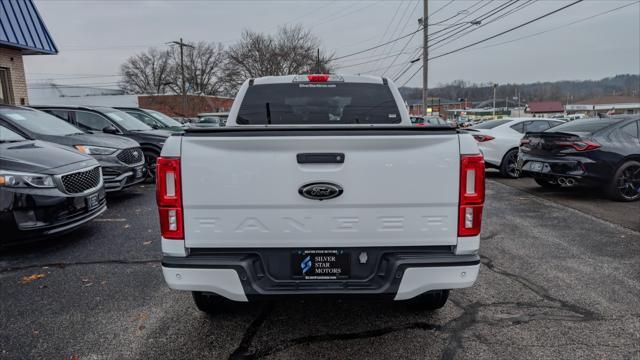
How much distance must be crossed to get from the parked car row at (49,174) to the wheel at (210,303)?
103 inches

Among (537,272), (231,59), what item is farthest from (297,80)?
(231,59)

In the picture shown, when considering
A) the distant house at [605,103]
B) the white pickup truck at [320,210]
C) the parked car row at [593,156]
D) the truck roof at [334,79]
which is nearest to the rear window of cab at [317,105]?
the truck roof at [334,79]

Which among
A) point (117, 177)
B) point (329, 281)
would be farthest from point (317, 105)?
point (117, 177)

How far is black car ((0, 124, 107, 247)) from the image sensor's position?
443 cm

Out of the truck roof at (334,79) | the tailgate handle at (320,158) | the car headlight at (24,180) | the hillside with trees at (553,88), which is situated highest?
the hillside with trees at (553,88)

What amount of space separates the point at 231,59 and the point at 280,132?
47.5m

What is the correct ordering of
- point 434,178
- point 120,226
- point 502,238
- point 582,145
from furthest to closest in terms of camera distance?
point 582,145 → point 120,226 → point 502,238 → point 434,178

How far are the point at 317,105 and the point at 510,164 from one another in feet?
25.7

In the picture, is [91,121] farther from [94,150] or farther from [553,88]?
[553,88]

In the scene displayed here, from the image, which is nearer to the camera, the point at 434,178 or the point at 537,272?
the point at 434,178

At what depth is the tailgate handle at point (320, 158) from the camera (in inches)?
92.6

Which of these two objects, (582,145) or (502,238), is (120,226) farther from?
(582,145)

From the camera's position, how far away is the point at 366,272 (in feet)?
8.14

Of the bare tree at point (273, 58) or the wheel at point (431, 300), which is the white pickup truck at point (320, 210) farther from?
the bare tree at point (273, 58)
